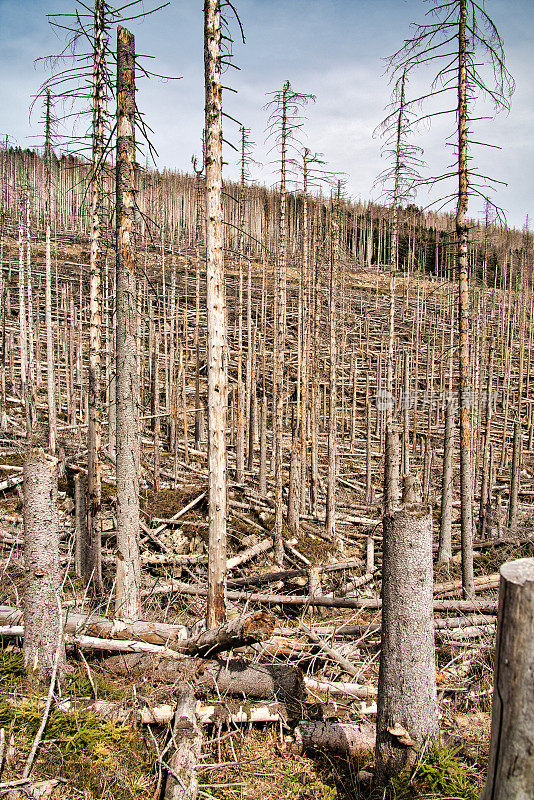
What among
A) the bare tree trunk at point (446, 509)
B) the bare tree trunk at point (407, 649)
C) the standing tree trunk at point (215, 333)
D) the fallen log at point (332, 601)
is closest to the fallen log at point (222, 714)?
the bare tree trunk at point (407, 649)

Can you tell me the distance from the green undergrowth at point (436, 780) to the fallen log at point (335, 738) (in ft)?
2.86

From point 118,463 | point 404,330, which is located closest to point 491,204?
point 118,463

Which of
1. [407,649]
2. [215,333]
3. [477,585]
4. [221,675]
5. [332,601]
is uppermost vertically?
[215,333]

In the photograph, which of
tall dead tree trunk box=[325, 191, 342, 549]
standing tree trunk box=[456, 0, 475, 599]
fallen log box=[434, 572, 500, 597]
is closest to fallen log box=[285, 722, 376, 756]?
standing tree trunk box=[456, 0, 475, 599]

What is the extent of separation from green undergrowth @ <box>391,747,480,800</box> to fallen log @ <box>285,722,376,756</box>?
871 mm

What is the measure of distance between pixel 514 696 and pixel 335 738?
9.24 feet

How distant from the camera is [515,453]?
1719 centimetres

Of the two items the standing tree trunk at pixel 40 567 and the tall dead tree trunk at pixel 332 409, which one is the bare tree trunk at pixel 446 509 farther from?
the standing tree trunk at pixel 40 567

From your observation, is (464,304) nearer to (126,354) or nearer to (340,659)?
(126,354)

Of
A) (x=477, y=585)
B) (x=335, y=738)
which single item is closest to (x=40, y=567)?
(x=335, y=738)

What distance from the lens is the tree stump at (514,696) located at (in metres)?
1.87

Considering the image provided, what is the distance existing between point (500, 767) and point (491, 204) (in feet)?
36.2

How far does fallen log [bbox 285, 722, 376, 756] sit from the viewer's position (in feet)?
13.6

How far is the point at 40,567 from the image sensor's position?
4344 mm
